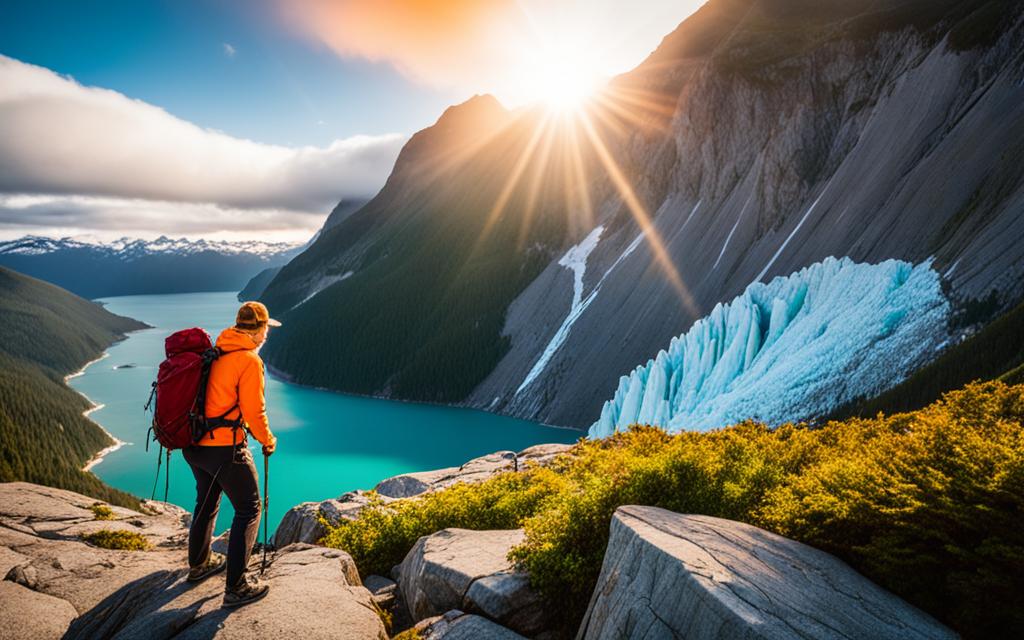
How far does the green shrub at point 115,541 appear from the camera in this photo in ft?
41.8

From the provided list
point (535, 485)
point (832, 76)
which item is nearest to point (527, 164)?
point (832, 76)

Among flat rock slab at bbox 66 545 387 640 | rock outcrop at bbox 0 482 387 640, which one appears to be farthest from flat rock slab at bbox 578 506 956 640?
rock outcrop at bbox 0 482 387 640

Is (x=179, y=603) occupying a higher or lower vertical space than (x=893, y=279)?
lower

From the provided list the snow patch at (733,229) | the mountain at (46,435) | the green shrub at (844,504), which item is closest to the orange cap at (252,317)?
the green shrub at (844,504)

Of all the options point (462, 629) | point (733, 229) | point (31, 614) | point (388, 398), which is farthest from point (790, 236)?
point (388, 398)

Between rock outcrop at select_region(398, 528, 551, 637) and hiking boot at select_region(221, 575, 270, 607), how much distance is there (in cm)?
229

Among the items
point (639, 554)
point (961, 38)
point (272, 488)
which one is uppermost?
point (961, 38)

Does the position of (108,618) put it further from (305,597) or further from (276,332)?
(276,332)

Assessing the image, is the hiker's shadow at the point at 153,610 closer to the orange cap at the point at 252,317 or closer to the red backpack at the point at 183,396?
the red backpack at the point at 183,396

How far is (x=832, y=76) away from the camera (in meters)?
64.0

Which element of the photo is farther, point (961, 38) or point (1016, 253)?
point (961, 38)

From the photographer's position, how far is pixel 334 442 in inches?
3049

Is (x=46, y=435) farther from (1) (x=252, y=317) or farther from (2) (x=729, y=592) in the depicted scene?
(2) (x=729, y=592)

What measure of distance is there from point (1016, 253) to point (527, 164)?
11707 centimetres
